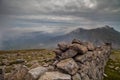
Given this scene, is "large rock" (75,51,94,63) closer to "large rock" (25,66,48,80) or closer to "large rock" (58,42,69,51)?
"large rock" (58,42,69,51)

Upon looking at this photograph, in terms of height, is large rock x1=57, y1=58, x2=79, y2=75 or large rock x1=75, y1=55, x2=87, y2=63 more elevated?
large rock x1=75, y1=55, x2=87, y2=63

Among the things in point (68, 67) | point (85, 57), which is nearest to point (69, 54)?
point (85, 57)

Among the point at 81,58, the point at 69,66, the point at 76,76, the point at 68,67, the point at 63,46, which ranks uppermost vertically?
the point at 63,46

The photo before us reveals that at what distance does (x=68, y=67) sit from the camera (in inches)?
2314

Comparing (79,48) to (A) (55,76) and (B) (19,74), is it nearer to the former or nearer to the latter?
(A) (55,76)

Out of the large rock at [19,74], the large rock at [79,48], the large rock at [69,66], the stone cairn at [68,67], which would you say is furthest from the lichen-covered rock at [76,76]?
the large rock at [19,74]

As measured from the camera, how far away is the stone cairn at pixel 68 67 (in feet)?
186

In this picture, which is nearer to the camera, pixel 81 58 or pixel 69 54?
pixel 81 58

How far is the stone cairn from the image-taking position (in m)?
56.6

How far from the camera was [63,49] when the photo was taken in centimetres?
7231

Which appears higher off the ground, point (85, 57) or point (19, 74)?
point (85, 57)

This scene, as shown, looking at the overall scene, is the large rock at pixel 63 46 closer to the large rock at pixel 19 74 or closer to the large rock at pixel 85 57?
the large rock at pixel 85 57

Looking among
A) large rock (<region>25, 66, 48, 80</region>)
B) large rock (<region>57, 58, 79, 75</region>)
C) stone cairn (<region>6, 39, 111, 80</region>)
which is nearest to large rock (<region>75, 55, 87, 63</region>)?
stone cairn (<region>6, 39, 111, 80</region>)

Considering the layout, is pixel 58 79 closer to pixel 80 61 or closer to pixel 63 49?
pixel 80 61
